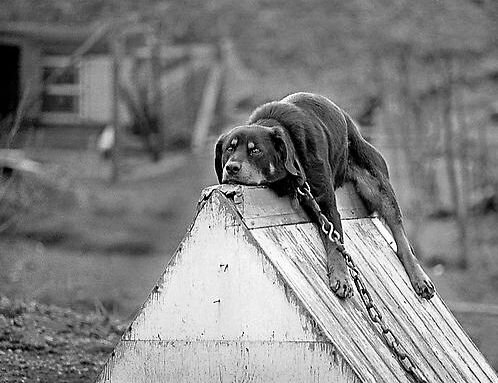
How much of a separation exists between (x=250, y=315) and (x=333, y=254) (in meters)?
0.76

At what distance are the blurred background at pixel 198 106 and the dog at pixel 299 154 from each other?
7.91 metres

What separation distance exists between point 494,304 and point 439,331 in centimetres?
902

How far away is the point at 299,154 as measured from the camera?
19.7 ft

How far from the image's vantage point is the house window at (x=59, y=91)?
1755 centimetres

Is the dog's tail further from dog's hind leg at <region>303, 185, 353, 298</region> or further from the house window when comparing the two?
the house window

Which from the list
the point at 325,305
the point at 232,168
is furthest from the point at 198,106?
the point at 325,305

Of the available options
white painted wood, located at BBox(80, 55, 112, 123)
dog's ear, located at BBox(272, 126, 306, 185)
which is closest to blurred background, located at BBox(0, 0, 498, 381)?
white painted wood, located at BBox(80, 55, 112, 123)

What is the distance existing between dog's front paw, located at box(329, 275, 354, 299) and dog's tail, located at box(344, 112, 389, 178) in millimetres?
1373

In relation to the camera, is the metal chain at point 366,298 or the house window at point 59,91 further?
the house window at point 59,91

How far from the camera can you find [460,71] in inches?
707

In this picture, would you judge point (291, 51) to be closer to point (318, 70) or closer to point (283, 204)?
point (318, 70)

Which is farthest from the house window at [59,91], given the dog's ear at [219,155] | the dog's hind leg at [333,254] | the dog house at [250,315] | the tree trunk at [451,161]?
the dog house at [250,315]

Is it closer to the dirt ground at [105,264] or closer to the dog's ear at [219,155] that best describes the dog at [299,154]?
the dog's ear at [219,155]

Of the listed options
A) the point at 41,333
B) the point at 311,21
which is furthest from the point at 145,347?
the point at 311,21
